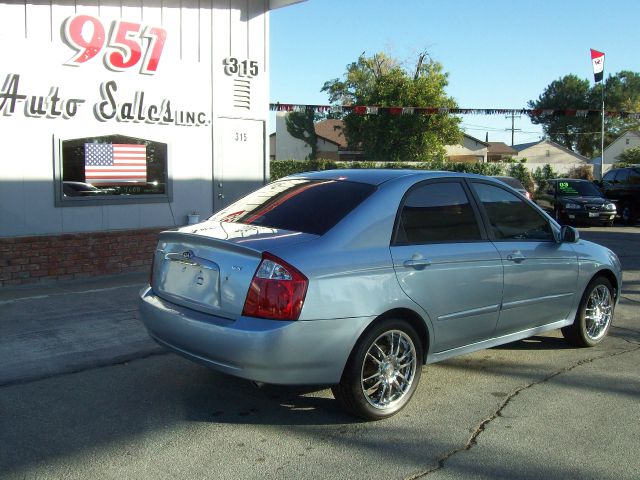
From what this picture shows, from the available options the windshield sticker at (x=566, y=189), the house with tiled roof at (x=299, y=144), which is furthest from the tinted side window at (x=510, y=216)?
the house with tiled roof at (x=299, y=144)

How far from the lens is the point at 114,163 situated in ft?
32.0

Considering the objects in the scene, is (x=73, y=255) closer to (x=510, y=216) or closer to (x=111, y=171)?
(x=111, y=171)

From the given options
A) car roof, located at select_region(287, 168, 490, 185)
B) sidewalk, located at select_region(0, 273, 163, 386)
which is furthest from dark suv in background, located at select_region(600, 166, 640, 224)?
car roof, located at select_region(287, 168, 490, 185)

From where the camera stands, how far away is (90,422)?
4301 mm

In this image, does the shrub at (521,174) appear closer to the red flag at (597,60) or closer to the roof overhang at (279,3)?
the red flag at (597,60)

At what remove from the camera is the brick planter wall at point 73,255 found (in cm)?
869

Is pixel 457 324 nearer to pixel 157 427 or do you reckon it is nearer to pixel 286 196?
pixel 286 196

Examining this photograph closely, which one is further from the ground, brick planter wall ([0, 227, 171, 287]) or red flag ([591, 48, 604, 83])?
red flag ([591, 48, 604, 83])

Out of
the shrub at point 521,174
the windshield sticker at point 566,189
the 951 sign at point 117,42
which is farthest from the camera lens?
the shrub at point 521,174

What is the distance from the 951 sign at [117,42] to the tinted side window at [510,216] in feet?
21.4

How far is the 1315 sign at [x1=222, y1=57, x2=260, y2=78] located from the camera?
11006 millimetres

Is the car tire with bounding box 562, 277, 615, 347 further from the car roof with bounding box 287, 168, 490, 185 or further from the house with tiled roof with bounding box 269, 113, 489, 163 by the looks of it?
the house with tiled roof with bounding box 269, 113, 489, 163

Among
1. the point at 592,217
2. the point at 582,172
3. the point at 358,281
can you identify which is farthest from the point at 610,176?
A: the point at 358,281

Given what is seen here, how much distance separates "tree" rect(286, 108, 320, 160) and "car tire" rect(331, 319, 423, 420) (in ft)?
174
